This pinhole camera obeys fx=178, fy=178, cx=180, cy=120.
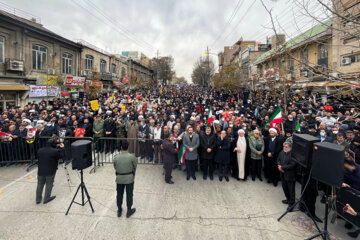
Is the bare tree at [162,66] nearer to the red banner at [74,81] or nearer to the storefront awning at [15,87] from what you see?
the red banner at [74,81]

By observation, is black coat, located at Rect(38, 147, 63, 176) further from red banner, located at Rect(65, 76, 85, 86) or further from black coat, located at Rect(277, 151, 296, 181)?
red banner, located at Rect(65, 76, 85, 86)

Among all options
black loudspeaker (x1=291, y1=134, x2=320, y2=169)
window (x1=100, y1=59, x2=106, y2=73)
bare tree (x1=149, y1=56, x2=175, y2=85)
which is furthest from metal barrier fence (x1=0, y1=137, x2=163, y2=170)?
bare tree (x1=149, y1=56, x2=175, y2=85)

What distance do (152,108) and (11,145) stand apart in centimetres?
869

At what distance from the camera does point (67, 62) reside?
2461 centimetres

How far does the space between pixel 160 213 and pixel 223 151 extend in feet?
9.41

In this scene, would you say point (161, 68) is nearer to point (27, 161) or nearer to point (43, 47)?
point (43, 47)

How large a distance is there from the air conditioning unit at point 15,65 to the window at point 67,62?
674cm

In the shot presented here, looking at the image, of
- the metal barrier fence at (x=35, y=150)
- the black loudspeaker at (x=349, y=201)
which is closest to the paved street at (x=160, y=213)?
the black loudspeaker at (x=349, y=201)

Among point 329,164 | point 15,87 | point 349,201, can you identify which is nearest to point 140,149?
point 329,164

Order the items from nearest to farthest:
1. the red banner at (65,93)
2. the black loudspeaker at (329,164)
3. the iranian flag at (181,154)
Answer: the black loudspeaker at (329,164) → the iranian flag at (181,154) → the red banner at (65,93)

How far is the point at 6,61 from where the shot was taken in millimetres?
16297

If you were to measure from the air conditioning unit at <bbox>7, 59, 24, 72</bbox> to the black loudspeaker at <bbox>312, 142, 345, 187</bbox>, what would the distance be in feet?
75.3

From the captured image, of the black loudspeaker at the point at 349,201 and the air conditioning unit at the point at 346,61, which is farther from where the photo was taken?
the air conditioning unit at the point at 346,61

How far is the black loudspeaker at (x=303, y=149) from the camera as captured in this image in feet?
12.4
